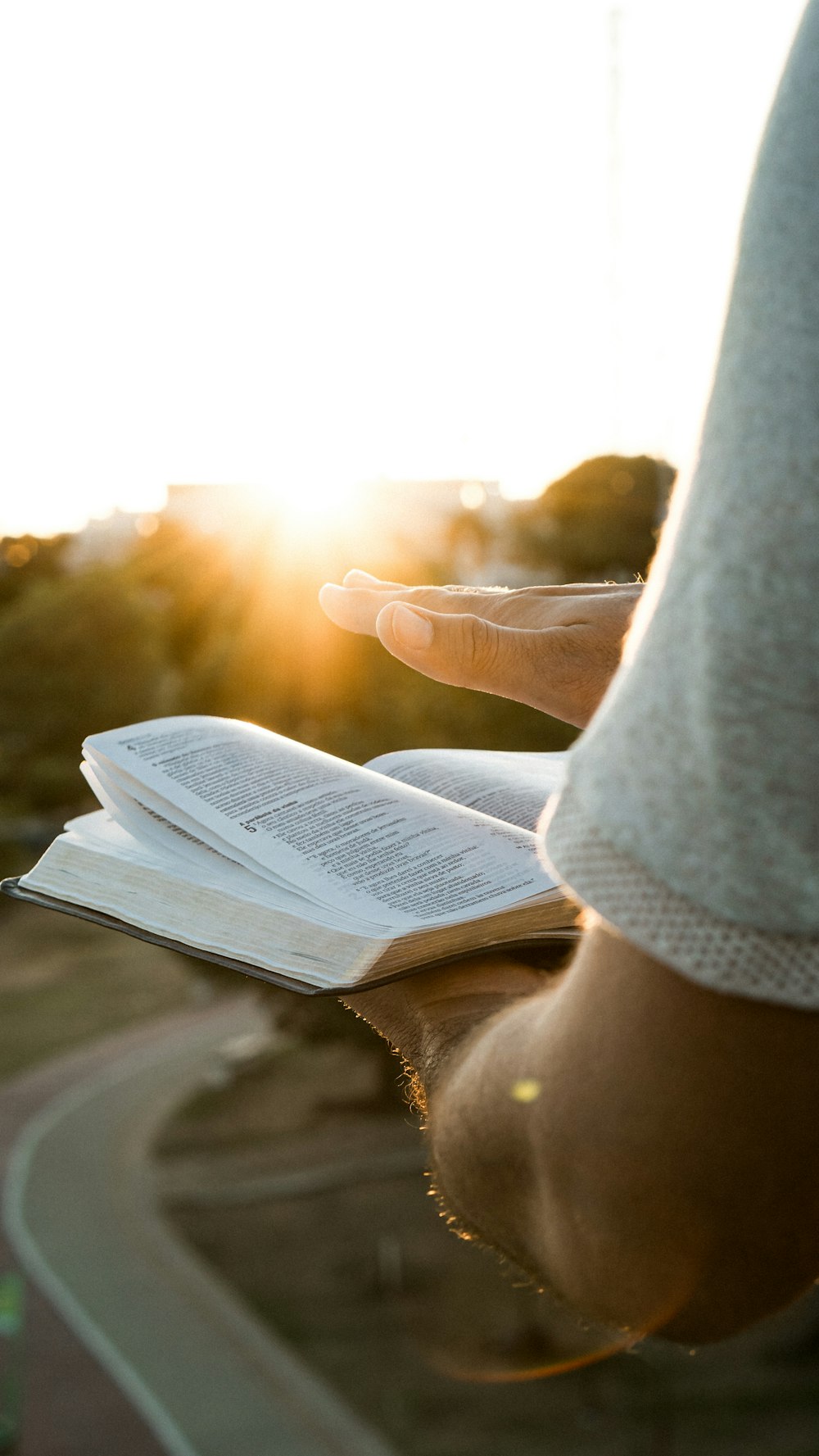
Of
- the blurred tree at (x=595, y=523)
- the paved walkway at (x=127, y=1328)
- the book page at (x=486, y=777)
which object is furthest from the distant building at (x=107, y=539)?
the book page at (x=486, y=777)

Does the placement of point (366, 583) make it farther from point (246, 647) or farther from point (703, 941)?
point (246, 647)

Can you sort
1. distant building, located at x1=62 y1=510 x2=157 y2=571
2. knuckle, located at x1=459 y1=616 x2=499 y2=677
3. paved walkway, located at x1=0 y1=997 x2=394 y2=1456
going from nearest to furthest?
knuckle, located at x1=459 y1=616 x2=499 y2=677, paved walkway, located at x1=0 y1=997 x2=394 y2=1456, distant building, located at x1=62 y1=510 x2=157 y2=571

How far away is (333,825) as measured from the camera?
116 centimetres

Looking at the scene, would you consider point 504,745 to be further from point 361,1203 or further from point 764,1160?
point 764,1160

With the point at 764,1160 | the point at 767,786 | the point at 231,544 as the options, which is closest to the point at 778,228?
the point at 767,786

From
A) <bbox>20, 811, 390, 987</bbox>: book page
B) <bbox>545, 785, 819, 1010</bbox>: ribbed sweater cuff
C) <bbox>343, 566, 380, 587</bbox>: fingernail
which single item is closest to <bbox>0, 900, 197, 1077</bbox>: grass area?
<bbox>343, 566, 380, 587</bbox>: fingernail

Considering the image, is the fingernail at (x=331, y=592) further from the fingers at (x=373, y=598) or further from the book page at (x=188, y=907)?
the book page at (x=188, y=907)

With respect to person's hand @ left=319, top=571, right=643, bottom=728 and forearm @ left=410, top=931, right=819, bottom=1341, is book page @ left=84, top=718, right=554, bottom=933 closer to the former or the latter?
person's hand @ left=319, top=571, right=643, bottom=728

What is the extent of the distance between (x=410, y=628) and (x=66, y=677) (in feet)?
42.7

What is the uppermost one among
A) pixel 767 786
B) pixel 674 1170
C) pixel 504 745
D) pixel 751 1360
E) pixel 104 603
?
pixel 767 786

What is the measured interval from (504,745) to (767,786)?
12279mm

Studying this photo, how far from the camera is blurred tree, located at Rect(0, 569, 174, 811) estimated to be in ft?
40.0

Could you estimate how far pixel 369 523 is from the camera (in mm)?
18656

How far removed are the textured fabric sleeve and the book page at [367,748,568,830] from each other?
0.72 m
